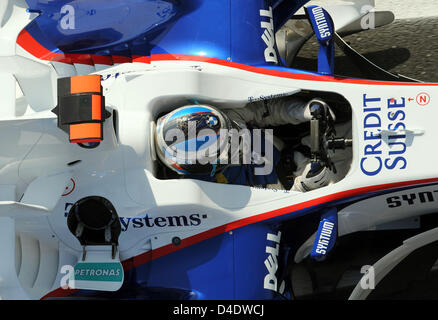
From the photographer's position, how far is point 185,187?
246cm

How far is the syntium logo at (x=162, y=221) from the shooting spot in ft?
8.29

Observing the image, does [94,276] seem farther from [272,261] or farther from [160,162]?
[272,261]

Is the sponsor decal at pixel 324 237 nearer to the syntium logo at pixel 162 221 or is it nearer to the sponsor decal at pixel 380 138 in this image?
the sponsor decal at pixel 380 138

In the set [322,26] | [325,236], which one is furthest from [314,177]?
[322,26]

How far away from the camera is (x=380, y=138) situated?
2.46 metres

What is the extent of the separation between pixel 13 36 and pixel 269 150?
1.20 meters

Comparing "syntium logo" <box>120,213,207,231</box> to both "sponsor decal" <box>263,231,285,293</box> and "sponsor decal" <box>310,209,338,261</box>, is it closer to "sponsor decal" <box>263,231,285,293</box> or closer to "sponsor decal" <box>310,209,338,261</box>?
"sponsor decal" <box>263,231,285,293</box>

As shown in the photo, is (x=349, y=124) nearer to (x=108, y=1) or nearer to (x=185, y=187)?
(x=185, y=187)

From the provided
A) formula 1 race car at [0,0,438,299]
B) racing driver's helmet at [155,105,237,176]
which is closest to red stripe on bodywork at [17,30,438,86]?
formula 1 race car at [0,0,438,299]

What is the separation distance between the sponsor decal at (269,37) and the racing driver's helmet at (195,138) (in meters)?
0.45

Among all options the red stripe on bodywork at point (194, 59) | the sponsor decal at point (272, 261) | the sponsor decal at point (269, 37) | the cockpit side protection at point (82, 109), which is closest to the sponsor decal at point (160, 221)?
the sponsor decal at point (272, 261)

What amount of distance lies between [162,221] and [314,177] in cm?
66

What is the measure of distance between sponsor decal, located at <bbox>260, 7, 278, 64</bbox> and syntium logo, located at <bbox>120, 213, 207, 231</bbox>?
77 cm

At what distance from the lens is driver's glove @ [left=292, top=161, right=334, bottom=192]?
254cm
